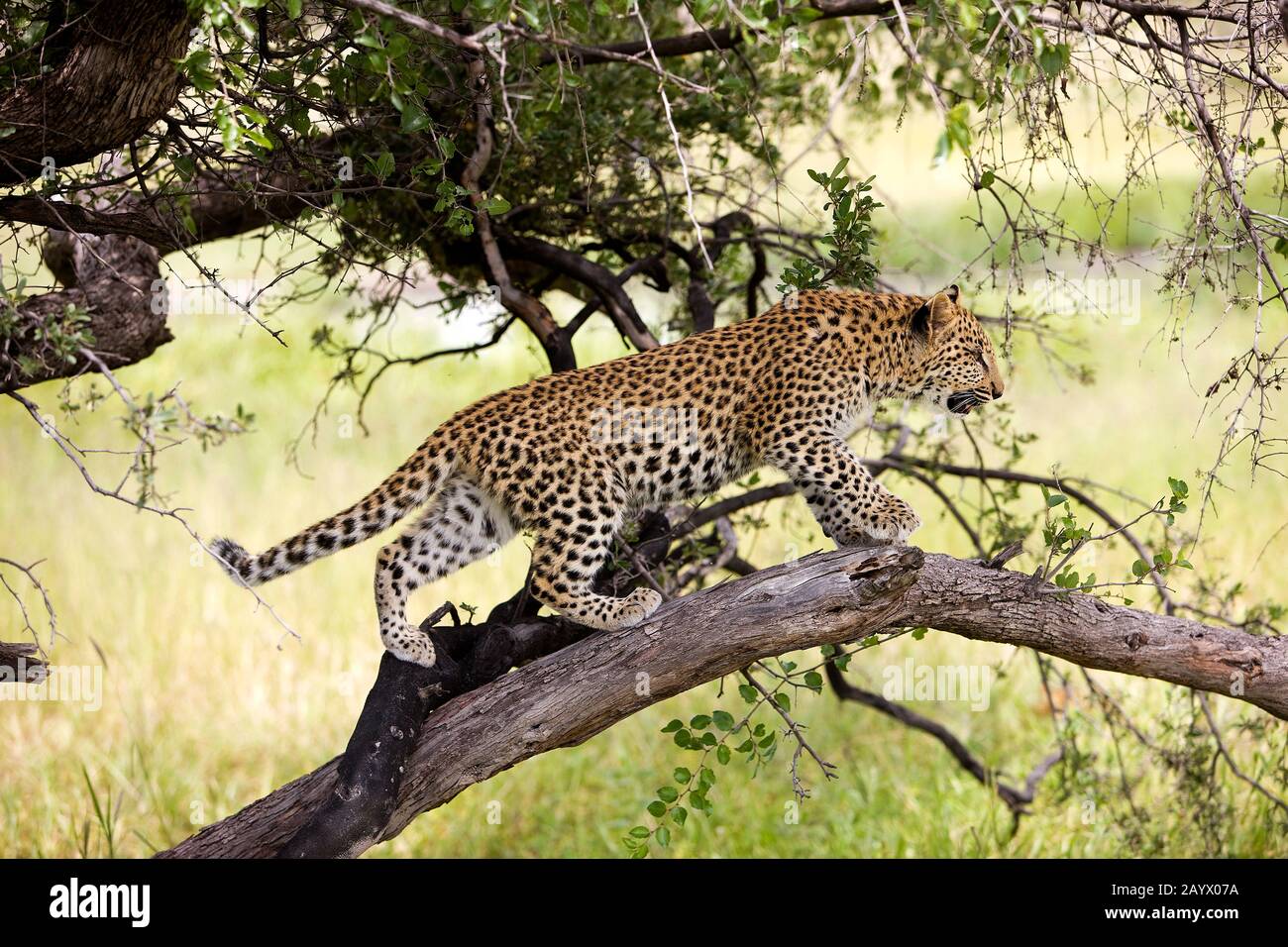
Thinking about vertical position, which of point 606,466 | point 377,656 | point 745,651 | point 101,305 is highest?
point 101,305

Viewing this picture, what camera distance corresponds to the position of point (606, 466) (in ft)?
19.6

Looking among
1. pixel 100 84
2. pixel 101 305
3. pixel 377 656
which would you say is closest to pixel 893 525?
pixel 100 84

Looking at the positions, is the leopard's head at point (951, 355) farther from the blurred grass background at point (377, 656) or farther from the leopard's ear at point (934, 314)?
the blurred grass background at point (377, 656)

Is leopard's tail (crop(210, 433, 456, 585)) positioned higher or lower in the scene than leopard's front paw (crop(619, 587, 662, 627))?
higher

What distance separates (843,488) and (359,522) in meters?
2.12

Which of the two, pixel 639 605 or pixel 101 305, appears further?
pixel 101 305

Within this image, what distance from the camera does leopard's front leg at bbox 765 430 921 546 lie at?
6008 millimetres

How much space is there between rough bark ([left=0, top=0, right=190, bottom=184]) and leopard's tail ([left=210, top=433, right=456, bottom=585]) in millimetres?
1667

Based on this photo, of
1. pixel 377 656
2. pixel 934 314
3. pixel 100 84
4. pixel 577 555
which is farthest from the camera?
pixel 377 656

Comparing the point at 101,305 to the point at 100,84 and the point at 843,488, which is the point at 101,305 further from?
the point at 843,488

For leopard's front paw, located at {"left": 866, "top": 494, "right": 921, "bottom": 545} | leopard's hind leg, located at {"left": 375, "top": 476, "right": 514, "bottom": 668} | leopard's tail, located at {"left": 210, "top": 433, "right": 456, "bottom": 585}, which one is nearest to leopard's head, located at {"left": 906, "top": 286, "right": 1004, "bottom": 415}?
leopard's front paw, located at {"left": 866, "top": 494, "right": 921, "bottom": 545}

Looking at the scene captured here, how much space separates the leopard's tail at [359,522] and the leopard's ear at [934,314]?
239 centimetres

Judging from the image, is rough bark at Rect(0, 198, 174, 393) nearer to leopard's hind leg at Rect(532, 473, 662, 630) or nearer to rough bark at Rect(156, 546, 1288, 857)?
leopard's hind leg at Rect(532, 473, 662, 630)

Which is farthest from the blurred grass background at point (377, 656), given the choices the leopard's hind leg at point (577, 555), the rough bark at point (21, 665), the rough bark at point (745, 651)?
the rough bark at point (21, 665)
